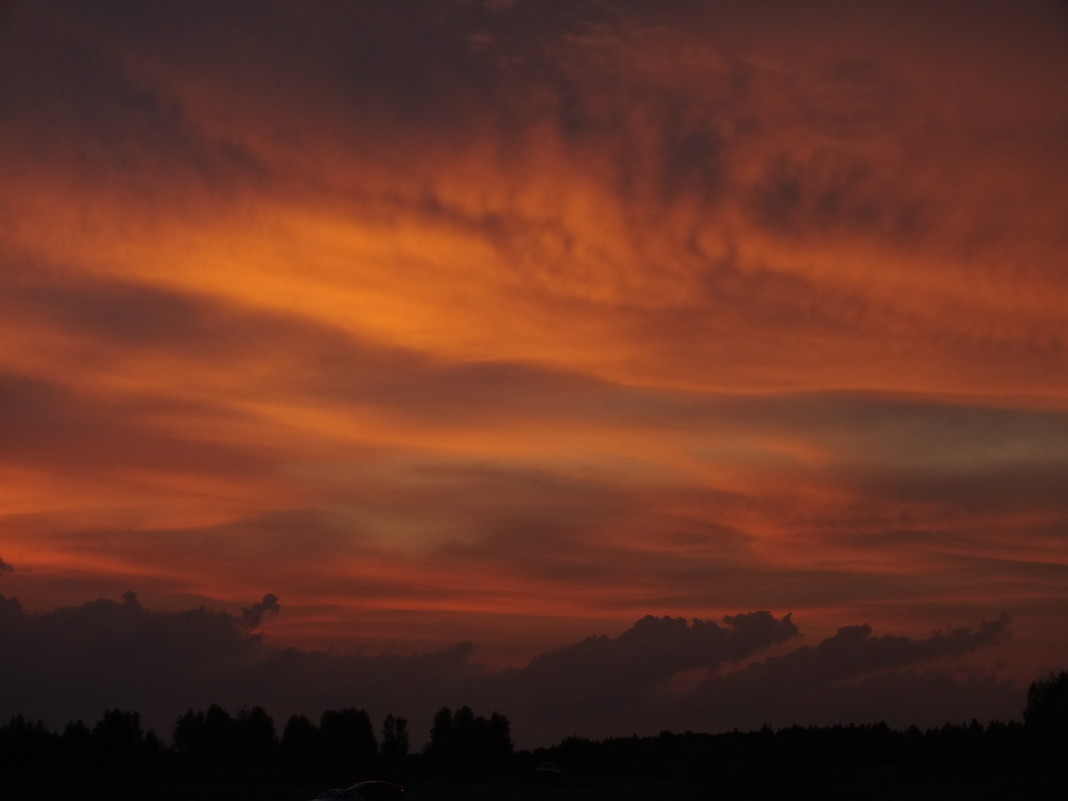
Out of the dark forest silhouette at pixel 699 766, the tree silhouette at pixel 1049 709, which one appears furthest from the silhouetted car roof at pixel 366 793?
the tree silhouette at pixel 1049 709

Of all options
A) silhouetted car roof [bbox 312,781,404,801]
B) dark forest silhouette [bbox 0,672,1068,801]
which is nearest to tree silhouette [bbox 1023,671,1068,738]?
dark forest silhouette [bbox 0,672,1068,801]

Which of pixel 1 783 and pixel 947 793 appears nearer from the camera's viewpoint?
pixel 947 793

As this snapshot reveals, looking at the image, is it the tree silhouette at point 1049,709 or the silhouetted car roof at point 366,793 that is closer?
the silhouetted car roof at point 366,793

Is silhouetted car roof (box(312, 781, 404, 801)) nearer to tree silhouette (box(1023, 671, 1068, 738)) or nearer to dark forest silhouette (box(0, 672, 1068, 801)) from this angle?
dark forest silhouette (box(0, 672, 1068, 801))

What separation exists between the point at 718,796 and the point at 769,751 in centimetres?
7354

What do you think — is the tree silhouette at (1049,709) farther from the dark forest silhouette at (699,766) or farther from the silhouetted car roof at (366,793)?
the silhouetted car roof at (366,793)

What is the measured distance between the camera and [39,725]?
19462 centimetres

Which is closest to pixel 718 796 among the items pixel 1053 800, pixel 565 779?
pixel 1053 800

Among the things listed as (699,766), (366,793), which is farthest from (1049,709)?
(366,793)

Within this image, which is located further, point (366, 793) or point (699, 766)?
point (699, 766)

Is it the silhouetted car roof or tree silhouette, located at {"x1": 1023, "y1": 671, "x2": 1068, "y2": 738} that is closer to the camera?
the silhouetted car roof

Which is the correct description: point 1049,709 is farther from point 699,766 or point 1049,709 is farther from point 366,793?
point 366,793

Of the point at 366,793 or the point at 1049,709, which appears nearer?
the point at 366,793

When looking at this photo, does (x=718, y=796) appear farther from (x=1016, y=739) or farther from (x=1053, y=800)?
(x=1016, y=739)
